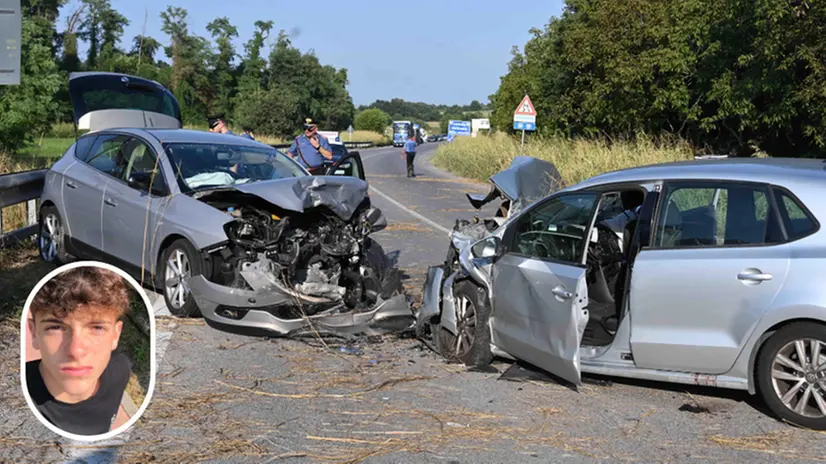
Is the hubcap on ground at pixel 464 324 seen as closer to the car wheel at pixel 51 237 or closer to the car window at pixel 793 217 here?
the car window at pixel 793 217

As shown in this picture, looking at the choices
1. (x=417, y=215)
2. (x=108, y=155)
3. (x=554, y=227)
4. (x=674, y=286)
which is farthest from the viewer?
(x=417, y=215)

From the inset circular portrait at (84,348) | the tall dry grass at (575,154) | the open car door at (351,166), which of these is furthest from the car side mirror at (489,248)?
the tall dry grass at (575,154)

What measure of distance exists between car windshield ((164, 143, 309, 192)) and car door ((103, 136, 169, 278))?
0.70 ft

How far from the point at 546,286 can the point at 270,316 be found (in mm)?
2421

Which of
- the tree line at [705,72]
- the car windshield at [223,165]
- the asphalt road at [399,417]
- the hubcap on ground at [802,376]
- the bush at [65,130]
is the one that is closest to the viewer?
the asphalt road at [399,417]

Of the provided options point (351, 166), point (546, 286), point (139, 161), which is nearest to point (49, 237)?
point (139, 161)

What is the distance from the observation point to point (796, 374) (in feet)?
15.5

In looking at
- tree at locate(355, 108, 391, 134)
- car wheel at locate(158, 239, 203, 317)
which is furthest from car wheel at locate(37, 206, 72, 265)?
tree at locate(355, 108, 391, 134)

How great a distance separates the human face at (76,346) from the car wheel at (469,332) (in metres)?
4.59

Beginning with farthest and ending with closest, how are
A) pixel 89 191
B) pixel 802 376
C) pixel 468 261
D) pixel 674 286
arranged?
pixel 89 191
pixel 468 261
pixel 674 286
pixel 802 376

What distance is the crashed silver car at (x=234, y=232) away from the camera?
6.99m

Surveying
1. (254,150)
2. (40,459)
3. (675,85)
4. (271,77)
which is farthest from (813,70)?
(271,77)

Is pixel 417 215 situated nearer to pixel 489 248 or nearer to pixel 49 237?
pixel 49 237

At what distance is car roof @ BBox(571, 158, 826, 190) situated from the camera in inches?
197
